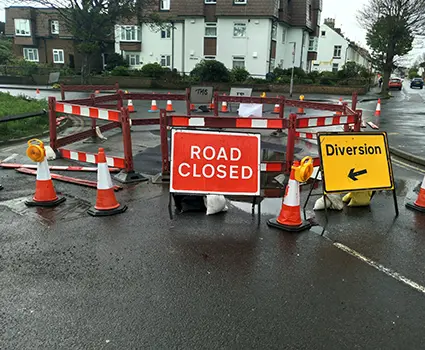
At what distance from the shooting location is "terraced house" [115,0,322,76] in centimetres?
3953

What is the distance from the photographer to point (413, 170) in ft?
26.6

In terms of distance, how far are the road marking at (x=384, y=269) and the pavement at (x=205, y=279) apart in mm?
11

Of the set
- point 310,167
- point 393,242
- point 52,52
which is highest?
point 52,52

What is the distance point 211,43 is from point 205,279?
40440mm

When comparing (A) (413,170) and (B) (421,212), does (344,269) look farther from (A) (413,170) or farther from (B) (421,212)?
(A) (413,170)

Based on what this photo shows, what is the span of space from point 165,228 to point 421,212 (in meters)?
3.82

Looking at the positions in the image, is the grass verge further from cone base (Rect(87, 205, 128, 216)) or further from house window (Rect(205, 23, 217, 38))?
house window (Rect(205, 23, 217, 38))

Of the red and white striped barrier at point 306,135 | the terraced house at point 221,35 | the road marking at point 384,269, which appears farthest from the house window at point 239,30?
the road marking at point 384,269

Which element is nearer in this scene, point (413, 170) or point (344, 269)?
point (344, 269)

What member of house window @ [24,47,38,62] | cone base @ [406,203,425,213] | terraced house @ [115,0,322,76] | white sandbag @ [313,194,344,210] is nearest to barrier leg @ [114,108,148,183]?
white sandbag @ [313,194,344,210]

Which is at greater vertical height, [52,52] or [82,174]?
[52,52]

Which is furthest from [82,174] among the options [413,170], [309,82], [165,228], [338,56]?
[338,56]

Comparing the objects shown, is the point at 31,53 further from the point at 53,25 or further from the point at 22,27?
the point at 53,25

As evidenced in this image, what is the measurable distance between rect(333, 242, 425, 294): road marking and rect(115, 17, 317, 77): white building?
1480 inches
